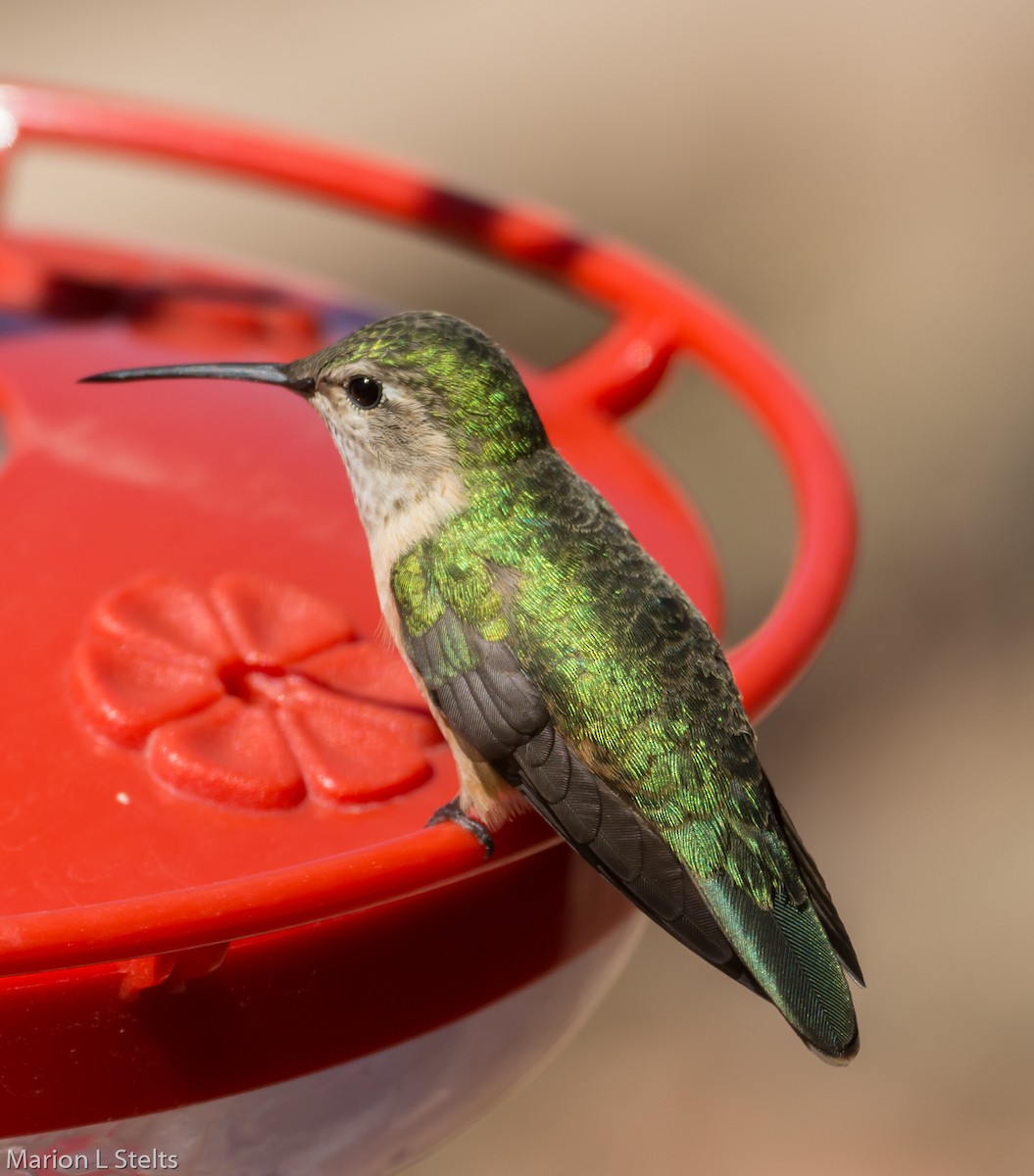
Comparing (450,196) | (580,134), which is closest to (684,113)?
(580,134)

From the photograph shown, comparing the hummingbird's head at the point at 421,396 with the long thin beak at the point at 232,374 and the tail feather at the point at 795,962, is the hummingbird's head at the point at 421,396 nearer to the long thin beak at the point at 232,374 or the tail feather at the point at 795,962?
the long thin beak at the point at 232,374

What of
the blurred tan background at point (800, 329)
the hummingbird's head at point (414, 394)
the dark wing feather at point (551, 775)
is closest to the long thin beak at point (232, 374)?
the hummingbird's head at point (414, 394)

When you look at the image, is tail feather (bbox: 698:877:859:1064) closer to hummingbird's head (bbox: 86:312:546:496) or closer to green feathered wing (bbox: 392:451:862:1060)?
green feathered wing (bbox: 392:451:862:1060)

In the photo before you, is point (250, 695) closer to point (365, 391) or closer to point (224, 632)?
point (224, 632)

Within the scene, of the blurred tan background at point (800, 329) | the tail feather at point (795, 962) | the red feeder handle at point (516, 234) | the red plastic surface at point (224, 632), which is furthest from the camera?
the blurred tan background at point (800, 329)

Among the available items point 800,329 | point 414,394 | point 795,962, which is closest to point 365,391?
point 414,394

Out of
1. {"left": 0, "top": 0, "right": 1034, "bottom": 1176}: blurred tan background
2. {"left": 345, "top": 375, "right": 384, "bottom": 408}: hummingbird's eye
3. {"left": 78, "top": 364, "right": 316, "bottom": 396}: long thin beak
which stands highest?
{"left": 345, "top": 375, "right": 384, "bottom": 408}: hummingbird's eye

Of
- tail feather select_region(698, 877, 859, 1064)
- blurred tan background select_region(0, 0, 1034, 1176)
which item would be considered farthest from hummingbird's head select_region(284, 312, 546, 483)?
blurred tan background select_region(0, 0, 1034, 1176)

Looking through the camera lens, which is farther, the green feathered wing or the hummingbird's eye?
the hummingbird's eye
